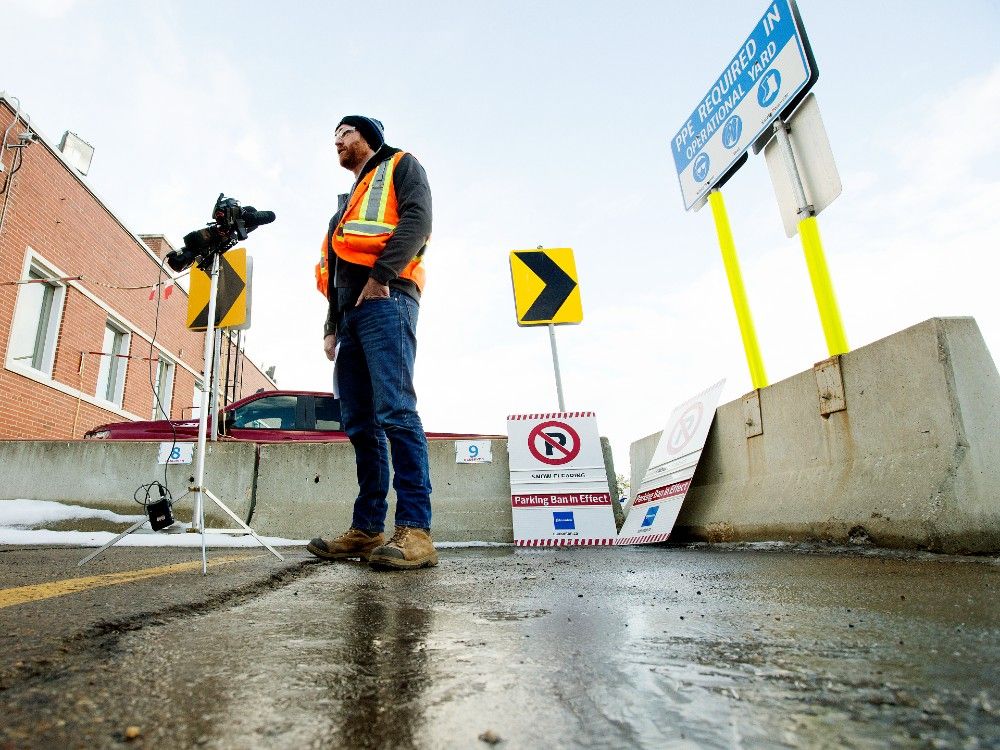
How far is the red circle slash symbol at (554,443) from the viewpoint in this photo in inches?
201

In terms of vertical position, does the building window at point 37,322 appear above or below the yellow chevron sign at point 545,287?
above

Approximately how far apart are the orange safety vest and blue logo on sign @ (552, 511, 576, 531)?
2.66 metres

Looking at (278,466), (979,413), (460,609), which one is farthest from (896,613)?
(278,466)

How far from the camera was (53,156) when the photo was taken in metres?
9.96

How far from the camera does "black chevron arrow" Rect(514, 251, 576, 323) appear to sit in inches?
224

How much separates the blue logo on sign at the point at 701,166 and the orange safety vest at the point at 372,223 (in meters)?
2.68

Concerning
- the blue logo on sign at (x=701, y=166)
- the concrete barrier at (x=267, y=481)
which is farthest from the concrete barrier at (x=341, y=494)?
the blue logo on sign at (x=701, y=166)

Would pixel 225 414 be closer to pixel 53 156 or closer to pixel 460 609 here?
pixel 460 609

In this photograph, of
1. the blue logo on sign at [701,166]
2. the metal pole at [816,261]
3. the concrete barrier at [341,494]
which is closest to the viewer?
the metal pole at [816,261]

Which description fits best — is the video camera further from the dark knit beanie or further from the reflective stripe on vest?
the dark knit beanie

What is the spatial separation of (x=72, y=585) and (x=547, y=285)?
15.5 ft

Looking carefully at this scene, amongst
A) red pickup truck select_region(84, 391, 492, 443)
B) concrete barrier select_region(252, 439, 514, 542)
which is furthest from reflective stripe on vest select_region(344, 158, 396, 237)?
red pickup truck select_region(84, 391, 492, 443)

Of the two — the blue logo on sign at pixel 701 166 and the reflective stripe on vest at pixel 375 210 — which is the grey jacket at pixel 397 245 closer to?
the reflective stripe on vest at pixel 375 210

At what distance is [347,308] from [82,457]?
3801mm
